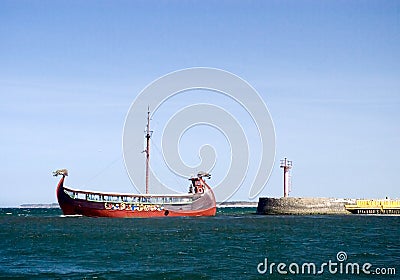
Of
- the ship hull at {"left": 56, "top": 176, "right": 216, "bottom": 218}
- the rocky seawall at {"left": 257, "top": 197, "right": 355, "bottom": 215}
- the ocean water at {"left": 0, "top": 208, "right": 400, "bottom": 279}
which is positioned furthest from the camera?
the rocky seawall at {"left": 257, "top": 197, "right": 355, "bottom": 215}

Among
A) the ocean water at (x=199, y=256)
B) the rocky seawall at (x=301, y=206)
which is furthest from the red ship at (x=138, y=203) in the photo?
the ocean water at (x=199, y=256)

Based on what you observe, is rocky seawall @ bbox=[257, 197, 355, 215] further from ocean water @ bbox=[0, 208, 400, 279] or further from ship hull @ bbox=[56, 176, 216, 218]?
ocean water @ bbox=[0, 208, 400, 279]

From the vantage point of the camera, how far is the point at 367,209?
110 meters

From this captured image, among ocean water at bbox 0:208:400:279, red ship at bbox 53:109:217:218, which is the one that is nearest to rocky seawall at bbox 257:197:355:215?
red ship at bbox 53:109:217:218

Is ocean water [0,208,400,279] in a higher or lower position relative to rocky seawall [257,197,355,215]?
lower

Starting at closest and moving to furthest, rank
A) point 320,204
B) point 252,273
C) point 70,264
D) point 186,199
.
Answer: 1. point 252,273
2. point 70,264
3. point 186,199
4. point 320,204

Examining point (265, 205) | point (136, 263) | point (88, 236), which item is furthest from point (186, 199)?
point (136, 263)

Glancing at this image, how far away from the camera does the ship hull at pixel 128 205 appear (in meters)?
84.8

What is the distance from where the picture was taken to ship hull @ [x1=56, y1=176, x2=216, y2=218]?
84812 millimetres

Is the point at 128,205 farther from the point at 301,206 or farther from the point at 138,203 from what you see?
the point at 301,206

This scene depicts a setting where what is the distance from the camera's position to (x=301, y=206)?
345 ft

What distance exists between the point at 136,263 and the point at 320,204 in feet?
257

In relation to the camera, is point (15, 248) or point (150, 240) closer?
point (15, 248)

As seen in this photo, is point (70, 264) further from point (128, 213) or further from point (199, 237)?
point (128, 213)
